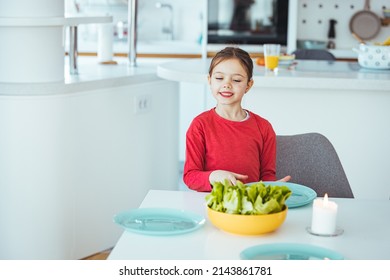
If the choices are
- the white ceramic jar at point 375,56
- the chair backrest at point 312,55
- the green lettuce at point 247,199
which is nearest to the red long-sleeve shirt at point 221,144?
the green lettuce at point 247,199

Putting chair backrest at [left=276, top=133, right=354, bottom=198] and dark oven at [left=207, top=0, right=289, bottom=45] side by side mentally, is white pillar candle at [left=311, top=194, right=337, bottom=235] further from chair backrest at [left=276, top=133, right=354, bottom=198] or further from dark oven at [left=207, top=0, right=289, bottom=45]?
dark oven at [left=207, top=0, right=289, bottom=45]

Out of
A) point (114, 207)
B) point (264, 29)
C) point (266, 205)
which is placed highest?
point (264, 29)

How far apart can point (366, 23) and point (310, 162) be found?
401 centimetres

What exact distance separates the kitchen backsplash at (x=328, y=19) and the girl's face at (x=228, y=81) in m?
4.26

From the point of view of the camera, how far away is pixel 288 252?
1636 millimetres

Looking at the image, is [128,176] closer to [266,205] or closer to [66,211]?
[66,211]

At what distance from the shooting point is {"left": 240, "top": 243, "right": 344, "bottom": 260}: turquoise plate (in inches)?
62.9

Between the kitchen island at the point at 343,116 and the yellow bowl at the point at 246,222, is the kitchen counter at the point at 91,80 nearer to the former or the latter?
the kitchen island at the point at 343,116

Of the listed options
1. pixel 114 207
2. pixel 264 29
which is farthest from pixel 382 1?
pixel 114 207

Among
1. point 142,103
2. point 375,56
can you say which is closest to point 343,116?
point 375,56

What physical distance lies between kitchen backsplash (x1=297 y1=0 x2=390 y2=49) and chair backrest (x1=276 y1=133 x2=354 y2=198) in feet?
12.9
